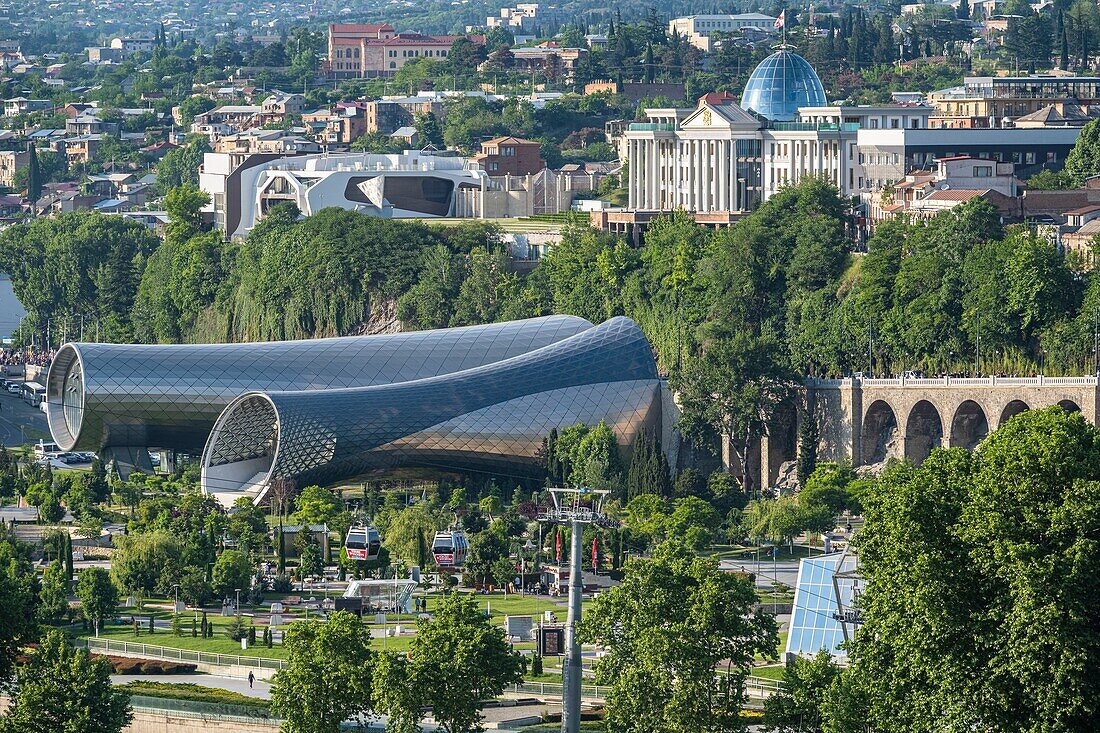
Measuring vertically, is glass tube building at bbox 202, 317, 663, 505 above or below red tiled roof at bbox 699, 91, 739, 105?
below

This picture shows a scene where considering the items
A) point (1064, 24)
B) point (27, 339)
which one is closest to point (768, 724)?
point (27, 339)

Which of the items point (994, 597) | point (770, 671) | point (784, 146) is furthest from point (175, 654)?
point (784, 146)

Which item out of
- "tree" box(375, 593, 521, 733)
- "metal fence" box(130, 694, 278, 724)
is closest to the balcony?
"metal fence" box(130, 694, 278, 724)

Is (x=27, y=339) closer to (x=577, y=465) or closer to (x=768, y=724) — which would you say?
(x=577, y=465)

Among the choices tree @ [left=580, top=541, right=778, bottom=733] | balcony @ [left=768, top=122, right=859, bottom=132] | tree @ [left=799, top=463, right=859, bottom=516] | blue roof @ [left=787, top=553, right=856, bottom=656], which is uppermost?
balcony @ [left=768, top=122, right=859, bottom=132]

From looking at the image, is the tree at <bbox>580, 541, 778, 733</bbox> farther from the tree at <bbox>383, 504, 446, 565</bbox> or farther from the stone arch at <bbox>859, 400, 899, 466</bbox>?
the stone arch at <bbox>859, 400, 899, 466</bbox>

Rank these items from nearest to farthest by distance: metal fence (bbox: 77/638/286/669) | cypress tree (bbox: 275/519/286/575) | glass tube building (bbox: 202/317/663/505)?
metal fence (bbox: 77/638/286/669)
cypress tree (bbox: 275/519/286/575)
glass tube building (bbox: 202/317/663/505)
